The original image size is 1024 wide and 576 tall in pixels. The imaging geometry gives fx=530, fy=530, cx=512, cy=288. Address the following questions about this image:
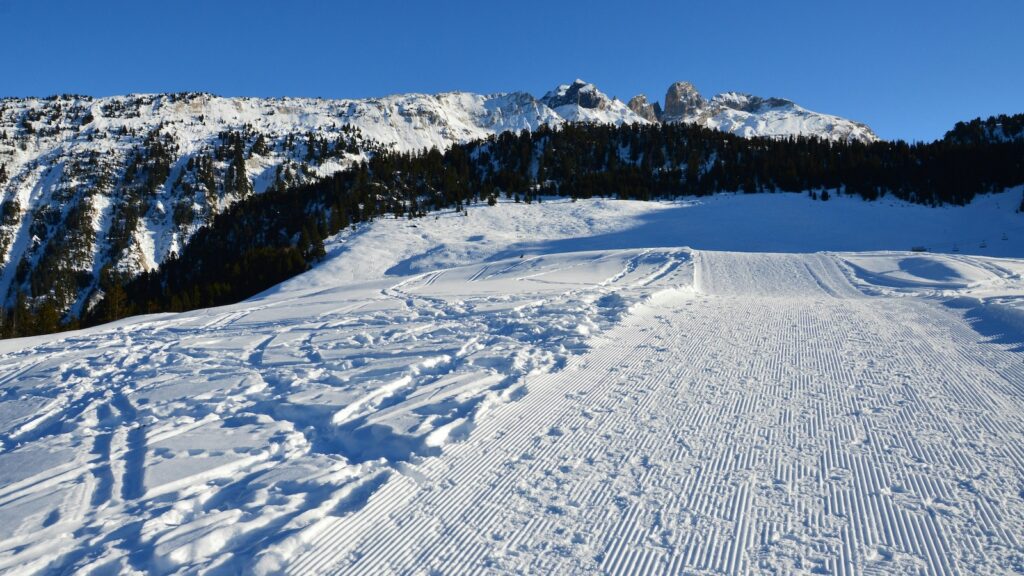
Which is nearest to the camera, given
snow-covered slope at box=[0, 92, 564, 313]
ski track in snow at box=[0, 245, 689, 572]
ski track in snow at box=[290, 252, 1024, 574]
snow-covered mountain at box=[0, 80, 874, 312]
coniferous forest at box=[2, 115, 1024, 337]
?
ski track in snow at box=[290, 252, 1024, 574]

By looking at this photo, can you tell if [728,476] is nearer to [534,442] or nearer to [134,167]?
[534,442]

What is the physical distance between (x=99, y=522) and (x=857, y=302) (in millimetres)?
14112

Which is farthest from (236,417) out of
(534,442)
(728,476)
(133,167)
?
(133,167)

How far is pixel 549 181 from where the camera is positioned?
71188 millimetres

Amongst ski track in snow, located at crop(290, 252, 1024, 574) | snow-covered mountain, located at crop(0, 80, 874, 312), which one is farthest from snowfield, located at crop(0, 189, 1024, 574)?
snow-covered mountain, located at crop(0, 80, 874, 312)

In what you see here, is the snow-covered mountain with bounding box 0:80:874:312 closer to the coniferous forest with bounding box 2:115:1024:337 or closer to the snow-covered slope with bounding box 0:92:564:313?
the snow-covered slope with bounding box 0:92:564:313

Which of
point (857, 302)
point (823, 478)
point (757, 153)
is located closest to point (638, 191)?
point (757, 153)

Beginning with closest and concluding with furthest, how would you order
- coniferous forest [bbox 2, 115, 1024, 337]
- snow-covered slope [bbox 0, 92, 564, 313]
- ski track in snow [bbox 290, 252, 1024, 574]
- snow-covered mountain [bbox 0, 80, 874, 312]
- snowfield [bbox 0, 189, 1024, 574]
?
1. ski track in snow [bbox 290, 252, 1024, 574]
2. snowfield [bbox 0, 189, 1024, 574]
3. coniferous forest [bbox 2, 115, 1024, 337]
4. snow-covered mountain [bbox 0, 80, 874, 312]
5. snow-covered slope [bbox 0, 92, 564, 313]

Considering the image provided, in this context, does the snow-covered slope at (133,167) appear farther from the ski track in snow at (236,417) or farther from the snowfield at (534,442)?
Result: the snowfield at (534,442)

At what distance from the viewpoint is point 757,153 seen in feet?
221

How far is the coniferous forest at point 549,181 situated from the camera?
1876 inches

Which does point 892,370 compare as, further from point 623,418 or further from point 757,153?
point 757,153

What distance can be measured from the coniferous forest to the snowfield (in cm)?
3769

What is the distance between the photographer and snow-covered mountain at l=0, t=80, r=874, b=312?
11775 centimetres
